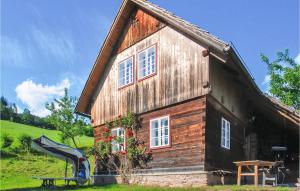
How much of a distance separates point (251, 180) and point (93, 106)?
393 inches

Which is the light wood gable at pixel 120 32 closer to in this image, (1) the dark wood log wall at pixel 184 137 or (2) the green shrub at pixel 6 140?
(1) the dark wood log wall at pixel 184 137

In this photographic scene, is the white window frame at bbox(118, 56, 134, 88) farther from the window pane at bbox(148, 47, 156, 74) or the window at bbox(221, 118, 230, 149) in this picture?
the window at bbox(221, 118, 230, 149)

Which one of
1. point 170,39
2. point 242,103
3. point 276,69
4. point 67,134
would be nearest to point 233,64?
point 170,39

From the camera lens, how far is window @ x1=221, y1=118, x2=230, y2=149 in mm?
19938

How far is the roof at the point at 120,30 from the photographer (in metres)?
17.3

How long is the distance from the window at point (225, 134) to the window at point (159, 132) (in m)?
2.50

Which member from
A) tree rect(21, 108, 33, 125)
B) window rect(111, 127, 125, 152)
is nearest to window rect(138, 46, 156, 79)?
window rect(111, 127, 125, 152)

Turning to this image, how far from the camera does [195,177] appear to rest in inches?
698

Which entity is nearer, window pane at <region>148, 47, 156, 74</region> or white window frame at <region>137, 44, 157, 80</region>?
white window frame at <region>137, 44, 157, 80</region>

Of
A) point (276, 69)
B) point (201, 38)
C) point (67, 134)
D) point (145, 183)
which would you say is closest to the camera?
point (201, 38)

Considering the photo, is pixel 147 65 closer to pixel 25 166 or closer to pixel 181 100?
pixel 181 100

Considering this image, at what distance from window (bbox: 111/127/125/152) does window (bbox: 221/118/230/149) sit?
508cm

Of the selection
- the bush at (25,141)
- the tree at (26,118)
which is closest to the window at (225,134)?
the bush at (25,141)

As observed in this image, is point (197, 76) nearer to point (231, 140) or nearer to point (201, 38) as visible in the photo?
point (201, 38)
